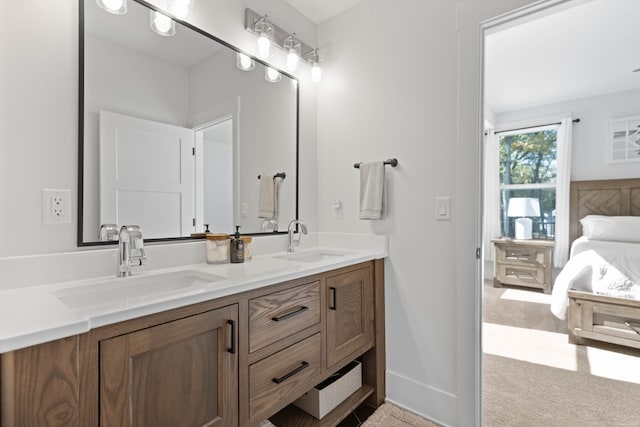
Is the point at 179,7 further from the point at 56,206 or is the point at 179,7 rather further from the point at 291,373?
the point at 291,373

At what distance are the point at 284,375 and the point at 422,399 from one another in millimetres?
954

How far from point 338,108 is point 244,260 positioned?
1230mm

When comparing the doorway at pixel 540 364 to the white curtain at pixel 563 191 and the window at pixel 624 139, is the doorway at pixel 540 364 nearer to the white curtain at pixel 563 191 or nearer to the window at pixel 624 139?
the white curtain at pixel 563 191

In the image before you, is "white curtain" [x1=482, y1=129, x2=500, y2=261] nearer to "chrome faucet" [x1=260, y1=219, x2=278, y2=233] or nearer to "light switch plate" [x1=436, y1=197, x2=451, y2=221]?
"light switch plate" [x1=436, y1=197, x2=451, y2=221]

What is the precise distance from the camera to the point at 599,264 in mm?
2580

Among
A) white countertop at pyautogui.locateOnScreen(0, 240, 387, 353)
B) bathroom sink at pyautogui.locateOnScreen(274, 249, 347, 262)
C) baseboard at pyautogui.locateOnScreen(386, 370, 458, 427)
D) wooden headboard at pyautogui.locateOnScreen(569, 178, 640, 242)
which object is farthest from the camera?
wooden headboard at pyautogui.locateOnScreen(569, 178, 640, 242)

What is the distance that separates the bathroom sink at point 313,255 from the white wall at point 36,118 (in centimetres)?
107

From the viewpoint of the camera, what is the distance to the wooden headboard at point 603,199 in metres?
3.68

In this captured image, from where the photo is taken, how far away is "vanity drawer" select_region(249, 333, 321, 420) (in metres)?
1.16

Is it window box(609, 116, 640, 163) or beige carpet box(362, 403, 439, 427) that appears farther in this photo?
window box(609, 116, 640, 163)

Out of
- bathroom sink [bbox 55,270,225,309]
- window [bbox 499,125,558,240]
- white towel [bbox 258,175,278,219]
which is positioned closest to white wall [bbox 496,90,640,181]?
window [bbox 499,125,558,240]

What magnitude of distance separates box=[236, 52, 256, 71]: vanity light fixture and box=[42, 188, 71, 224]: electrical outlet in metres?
1.11

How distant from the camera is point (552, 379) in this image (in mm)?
2074

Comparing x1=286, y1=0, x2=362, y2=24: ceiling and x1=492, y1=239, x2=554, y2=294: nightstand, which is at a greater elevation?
x1=286, y1=0, x2=362, y2=24: ceiling
